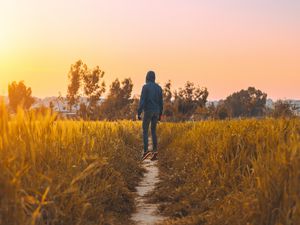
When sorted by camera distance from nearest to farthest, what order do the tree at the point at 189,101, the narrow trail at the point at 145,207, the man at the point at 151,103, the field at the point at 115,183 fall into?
the field at the point at 115,183 → the narrow trail at the point at 145,207 → the man at the point at 151,103 → the tree at the point at 189,101

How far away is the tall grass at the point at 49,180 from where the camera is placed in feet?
12.0

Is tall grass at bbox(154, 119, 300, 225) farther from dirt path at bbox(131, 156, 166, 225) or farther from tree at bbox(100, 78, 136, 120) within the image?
tree at bbox(100, 78, 136, 120)

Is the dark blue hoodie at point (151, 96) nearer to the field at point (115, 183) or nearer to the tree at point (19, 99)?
the tree at point (19, 99)

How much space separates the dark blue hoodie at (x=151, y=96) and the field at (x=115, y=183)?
5685 mm

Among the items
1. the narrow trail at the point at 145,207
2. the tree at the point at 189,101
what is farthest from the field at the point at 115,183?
the tree at the point at 189,101

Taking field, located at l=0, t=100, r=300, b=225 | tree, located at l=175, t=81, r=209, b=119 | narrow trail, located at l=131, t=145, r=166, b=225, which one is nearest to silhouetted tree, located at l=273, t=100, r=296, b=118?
field, located at l=0, t=100, r=300, b=225

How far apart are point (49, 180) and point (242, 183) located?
2525 millimetres

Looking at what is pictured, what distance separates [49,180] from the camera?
402 cm

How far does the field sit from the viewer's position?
403 centimetres

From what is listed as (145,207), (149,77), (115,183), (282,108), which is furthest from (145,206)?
(149,77)

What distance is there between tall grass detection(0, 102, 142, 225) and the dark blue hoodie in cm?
685

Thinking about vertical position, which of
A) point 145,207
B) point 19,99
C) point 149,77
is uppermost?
point 149,77

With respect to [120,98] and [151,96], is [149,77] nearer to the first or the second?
[151,96]

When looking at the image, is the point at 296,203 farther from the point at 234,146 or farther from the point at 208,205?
the point at 234,146
